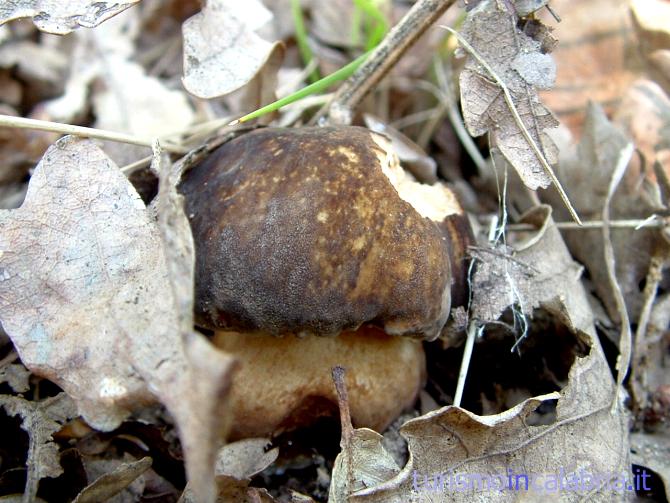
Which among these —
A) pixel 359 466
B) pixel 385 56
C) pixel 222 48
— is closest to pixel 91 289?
pixel 359 466

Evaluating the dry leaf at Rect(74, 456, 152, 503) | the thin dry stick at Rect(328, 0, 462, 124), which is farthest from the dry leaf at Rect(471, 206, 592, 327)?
the dry leaf at Rect(74, 456, 152, 503)

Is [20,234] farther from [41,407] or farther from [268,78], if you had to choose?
[268,78]

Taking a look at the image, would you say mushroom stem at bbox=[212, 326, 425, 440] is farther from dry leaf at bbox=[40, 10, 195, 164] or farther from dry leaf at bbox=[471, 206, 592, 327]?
dry leaf at bbox=[40, 10, 195, 164]

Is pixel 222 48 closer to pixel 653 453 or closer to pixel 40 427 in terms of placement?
pixel 40 427

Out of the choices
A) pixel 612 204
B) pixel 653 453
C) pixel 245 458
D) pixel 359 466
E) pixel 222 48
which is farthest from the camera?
pixel 612 204

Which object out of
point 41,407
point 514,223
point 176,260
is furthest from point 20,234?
point 514,223

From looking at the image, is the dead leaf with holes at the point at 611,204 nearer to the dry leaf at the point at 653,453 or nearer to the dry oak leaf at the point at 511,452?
the dry leaf at the point at 653,453
